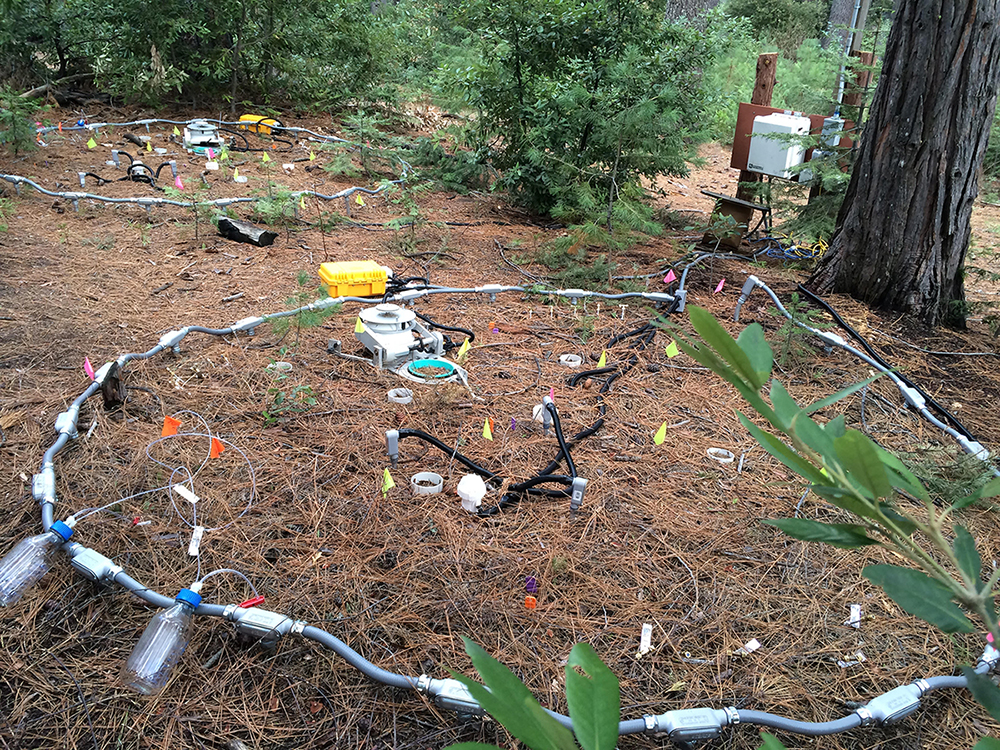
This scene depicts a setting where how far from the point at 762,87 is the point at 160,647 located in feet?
19.2

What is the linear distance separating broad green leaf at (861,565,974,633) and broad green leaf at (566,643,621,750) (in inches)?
7.6

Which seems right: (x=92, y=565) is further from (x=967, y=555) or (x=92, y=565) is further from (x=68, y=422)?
(x=967, y=555)

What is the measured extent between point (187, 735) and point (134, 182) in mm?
5293

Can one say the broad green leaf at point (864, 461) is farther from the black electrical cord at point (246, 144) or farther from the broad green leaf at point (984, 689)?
the black electrical cord at point (246, 144)

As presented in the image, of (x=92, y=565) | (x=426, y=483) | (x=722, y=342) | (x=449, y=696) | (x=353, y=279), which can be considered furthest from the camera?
(x=353, y=279)

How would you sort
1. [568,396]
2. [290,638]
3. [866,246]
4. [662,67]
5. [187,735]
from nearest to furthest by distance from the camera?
[187,735] < [290,638] < [568,396] < [866,246] < [662,67]

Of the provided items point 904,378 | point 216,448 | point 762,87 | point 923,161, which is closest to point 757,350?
point 216,448

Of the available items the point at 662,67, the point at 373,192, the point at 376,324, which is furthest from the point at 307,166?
the point at 376,324

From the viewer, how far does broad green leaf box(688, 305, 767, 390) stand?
1.32 feet

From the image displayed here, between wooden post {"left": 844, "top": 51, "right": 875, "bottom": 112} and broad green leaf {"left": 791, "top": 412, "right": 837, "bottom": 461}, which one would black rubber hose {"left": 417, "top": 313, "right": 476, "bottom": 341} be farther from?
wooden post {"left": 844, "top": 51, "right": 875, "bottom": 112}

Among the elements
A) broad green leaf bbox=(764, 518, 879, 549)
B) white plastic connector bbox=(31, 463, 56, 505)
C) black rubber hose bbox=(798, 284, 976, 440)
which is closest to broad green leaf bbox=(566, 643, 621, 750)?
Result: broad green leaf bbox=(764, 518, 879, 549)

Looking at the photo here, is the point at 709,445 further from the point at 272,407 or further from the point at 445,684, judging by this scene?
the point at 272,407

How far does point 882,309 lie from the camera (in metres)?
3.90

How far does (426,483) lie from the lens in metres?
2.37
